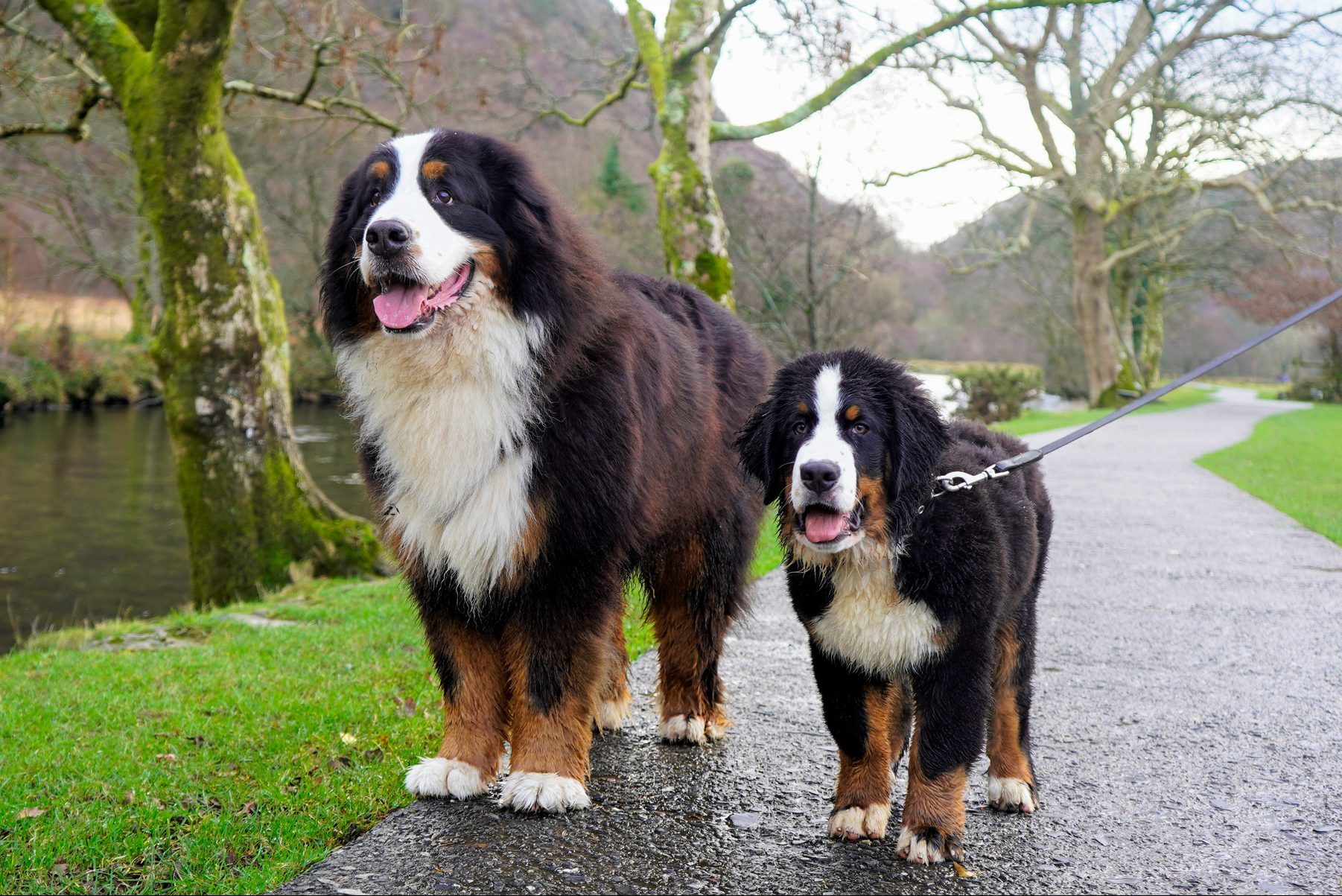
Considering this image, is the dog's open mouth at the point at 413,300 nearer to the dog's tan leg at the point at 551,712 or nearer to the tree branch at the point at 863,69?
the dog's tan leg at the point at 551,712

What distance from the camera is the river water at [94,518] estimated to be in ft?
39.0

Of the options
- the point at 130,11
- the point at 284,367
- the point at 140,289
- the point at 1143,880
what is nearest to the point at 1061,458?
the point at 284,367

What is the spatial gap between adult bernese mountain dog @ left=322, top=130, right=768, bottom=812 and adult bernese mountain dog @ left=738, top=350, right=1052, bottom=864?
1.97 feet

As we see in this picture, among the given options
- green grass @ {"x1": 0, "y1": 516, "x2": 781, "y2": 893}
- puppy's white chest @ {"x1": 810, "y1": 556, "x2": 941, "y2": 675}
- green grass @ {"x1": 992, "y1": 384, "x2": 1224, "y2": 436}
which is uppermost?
puppy's white chest @ {"x1": 810, "y1": 556, "x2": 941, "y2": 675}

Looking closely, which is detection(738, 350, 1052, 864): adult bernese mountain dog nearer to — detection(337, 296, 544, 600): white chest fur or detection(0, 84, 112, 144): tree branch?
detection(337, 296, 544, 600): white chest fur

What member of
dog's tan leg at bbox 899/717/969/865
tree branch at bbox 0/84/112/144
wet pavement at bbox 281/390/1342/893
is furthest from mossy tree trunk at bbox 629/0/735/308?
dog's tan leg at bbox 899/717/969/865

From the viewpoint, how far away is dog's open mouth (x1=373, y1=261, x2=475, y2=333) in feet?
11.8

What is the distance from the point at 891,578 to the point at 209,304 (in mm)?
8163

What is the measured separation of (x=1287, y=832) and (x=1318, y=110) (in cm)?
2855

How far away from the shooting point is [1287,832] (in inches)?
143

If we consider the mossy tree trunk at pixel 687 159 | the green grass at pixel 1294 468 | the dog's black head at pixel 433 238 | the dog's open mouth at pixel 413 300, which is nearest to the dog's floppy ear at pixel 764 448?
the dog's black head at pixel 433 238

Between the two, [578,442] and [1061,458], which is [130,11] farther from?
[1061,458]

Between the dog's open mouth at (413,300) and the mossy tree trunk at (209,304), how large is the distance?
6859 mm

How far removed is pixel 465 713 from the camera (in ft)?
13.0
